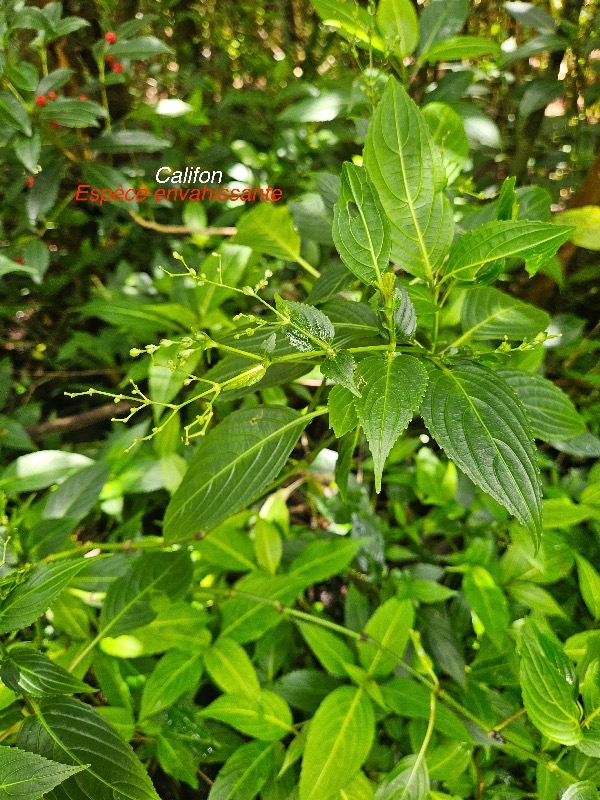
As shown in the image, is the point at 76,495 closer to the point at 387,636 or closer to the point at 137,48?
the point at 387,636

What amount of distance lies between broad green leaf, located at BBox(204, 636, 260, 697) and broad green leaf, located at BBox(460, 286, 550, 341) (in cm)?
71

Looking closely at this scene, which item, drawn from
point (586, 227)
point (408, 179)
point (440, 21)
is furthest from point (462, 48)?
point (408, 179)

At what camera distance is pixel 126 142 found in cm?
142

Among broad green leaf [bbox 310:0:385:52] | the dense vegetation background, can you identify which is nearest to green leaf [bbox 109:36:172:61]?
the dense vegetation background

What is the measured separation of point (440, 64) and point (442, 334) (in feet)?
3.38

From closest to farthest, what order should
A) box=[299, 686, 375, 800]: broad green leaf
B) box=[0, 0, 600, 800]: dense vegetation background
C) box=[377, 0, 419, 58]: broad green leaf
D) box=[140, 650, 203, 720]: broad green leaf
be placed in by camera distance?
box=[0, 0, 600, 800]: dense vegetation background < box=[299, 686, 375, 800]: broad green leaf < box=[140, 650, 203, 720]: broad green leaf < box=[377, 0, 419, 58]: broad green leaf

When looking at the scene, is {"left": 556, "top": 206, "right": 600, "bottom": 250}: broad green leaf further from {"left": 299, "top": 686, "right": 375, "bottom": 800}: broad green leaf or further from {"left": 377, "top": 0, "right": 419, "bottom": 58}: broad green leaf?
{"left": 299, "top": 686, "right": 375, "bottom": 800}: broad green leaf

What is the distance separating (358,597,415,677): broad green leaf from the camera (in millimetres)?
933

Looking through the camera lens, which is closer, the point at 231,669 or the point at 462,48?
the point at 231,669

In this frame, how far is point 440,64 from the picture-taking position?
5.18 feet

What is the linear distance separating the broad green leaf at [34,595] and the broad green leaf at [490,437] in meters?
0.52

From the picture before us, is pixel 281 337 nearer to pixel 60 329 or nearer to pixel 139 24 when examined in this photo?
pixel 139 24

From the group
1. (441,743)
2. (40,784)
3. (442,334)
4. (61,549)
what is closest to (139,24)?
(442,334)

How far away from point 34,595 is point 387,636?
2.04 ft
